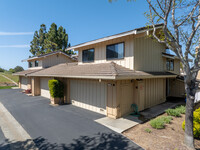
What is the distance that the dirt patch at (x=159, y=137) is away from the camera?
454cm

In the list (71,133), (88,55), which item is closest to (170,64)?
(88,55)

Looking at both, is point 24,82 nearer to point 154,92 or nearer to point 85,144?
point 85,144

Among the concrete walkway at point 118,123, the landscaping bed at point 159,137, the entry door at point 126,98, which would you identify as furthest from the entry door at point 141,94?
the landscaping bed at point 159,137

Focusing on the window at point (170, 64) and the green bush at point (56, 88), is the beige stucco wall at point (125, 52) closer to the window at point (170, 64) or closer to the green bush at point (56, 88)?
the green bush at point (56, 88)

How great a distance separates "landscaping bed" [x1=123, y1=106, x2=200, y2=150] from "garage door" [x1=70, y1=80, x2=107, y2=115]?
117 inches

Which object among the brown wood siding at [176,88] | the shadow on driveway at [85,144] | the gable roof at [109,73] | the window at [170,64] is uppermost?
the window at [170,64]

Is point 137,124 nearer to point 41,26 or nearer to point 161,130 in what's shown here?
point 161,130

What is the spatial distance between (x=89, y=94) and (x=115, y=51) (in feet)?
13.2

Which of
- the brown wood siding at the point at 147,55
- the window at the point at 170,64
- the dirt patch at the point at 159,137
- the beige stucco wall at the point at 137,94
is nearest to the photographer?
the dirt patch at the point at 159,137

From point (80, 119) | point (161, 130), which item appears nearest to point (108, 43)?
point (80, 119)

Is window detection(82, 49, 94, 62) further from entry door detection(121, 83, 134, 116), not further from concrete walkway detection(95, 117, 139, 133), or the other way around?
concrete walkway detection(95, 117, 139, 133)

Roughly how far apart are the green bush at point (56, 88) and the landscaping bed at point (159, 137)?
7.29m

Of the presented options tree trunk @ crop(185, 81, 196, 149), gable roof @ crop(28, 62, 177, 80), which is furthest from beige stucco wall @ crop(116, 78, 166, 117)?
tree trunk @ crop(185, 81, 196, 149)

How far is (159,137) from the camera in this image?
5203 millimetres
